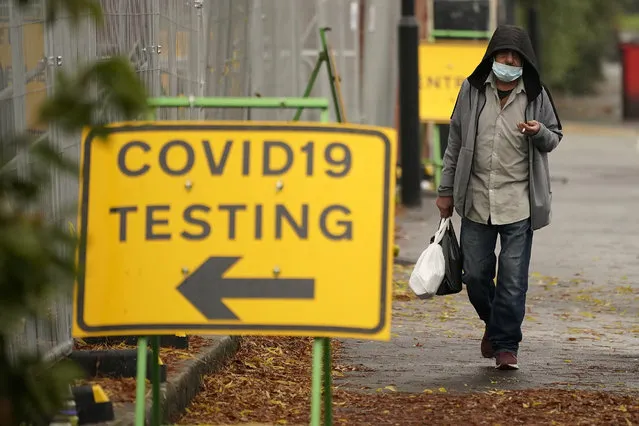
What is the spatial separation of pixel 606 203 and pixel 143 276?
12.5 meters

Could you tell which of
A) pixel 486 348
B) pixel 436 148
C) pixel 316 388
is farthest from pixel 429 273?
pixel 436 148

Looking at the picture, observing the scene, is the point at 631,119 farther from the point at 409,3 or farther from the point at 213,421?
the point at 213,421

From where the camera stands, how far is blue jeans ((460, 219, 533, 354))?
7355 millimetres

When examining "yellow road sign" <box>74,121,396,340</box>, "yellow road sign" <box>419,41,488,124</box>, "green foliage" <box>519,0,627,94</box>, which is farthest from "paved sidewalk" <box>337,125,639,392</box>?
"green foliage" <box>519,0,627,94</box>

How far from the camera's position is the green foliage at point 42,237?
2.85 metres

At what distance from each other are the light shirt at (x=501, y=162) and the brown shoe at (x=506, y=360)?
0.63 metres

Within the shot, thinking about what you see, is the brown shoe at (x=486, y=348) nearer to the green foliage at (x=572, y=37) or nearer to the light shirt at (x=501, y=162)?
the light shirt at (x=501, y=162)

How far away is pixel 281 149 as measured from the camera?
4.81 metres

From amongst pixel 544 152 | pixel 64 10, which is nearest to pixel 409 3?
pixel 544 152

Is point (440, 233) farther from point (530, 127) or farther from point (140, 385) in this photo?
point (140, 385)

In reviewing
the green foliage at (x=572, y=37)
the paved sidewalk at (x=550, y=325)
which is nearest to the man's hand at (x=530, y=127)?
the paved sidewalk at (x=550, y=325)

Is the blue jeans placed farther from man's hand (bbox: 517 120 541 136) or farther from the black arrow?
the black arrow

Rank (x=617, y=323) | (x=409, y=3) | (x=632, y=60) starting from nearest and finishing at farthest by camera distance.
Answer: (x=617, y=323)
(x=409, y=3)
(x=632, y=60)

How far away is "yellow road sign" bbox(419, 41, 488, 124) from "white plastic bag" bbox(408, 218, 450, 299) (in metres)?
9.21
